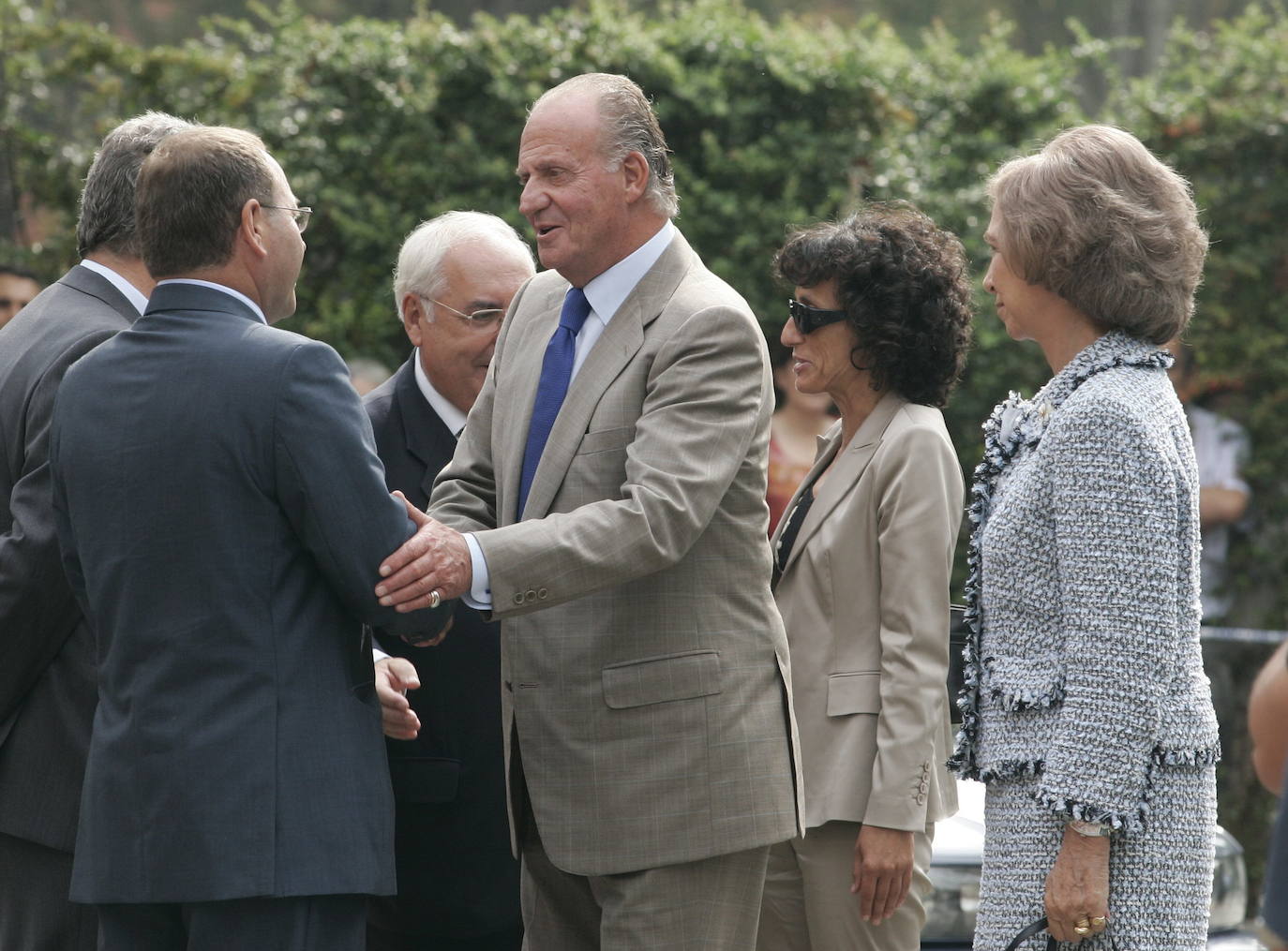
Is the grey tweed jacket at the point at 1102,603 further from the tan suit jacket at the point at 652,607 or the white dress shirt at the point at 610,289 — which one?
the white dress shirt at the point at 610,289

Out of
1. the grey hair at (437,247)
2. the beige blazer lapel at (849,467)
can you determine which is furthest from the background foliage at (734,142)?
the beige blazer lapel at (849,467)

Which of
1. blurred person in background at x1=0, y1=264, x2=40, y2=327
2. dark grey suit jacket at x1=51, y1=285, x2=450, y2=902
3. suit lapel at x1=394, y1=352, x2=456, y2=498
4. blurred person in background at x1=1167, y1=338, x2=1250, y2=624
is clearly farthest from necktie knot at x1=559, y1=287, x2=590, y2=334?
blurred person in background at x1=1167, y1=338, x2=1250, y2=624

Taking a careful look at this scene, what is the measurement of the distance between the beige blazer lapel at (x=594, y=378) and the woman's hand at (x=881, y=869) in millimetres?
1044

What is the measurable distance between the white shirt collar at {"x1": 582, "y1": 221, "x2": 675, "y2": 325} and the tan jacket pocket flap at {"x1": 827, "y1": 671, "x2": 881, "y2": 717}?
3.26 ft

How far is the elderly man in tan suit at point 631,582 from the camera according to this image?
116 inches

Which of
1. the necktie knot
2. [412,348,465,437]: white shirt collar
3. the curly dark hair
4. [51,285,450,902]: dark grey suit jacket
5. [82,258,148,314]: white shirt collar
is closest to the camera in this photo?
[51,285,450,902]: dark grey suit jacket

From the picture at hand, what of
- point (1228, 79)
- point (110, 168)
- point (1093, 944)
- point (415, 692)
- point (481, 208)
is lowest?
point (1093, 944)

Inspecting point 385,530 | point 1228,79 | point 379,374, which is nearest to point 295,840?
point 385,530

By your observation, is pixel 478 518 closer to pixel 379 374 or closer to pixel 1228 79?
pixel 379 374

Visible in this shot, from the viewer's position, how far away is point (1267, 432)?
766 centimetres

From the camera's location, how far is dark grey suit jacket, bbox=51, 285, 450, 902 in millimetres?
2639

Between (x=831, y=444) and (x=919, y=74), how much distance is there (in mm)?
4651

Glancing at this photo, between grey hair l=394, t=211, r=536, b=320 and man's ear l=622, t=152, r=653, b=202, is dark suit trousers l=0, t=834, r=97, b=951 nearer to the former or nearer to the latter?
grey hair l=394, t=211, r=536, b=320

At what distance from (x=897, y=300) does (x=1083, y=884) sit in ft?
5.11
